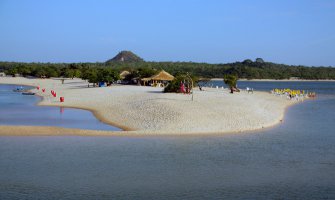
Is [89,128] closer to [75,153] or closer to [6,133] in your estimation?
[6,133]

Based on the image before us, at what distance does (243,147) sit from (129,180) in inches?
275

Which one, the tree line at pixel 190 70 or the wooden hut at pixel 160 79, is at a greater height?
the tree line at pixel 190 70

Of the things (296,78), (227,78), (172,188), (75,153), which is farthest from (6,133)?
(296,78)

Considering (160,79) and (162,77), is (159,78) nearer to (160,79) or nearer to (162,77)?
(160,79)

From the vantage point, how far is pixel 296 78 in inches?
6240

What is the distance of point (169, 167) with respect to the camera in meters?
15.5

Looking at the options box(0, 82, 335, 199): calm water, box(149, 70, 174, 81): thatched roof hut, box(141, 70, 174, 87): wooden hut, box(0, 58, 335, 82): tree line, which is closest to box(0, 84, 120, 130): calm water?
box(0, 82, 335, 199): calm water

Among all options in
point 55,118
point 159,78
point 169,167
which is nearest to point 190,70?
point 159,78

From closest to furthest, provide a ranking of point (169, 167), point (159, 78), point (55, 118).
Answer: point (169, 167) < point (55, 118) < point (159, 78)

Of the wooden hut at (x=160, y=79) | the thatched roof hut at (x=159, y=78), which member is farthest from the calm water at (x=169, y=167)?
the thatched roof hut at (x=159, y=78)

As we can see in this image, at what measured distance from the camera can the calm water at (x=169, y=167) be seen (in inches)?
494

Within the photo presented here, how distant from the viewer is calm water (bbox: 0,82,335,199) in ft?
41.2

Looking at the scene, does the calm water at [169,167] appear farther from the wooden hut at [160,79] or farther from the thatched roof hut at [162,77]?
the thatched roof hut at [162,77]

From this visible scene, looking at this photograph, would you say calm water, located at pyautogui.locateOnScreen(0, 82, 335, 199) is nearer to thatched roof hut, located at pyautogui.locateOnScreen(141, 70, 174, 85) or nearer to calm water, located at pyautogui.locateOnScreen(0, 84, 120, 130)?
calm water, located at pyautogui.locateOnScreen(0, 84, 120, 130)
